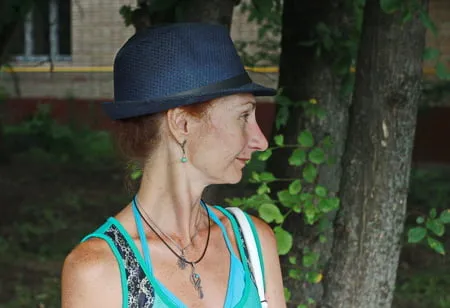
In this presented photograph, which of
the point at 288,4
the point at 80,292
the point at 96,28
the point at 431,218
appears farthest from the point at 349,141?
the point at 96,28

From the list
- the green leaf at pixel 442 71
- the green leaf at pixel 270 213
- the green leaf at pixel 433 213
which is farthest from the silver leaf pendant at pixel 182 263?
the green leaf at pixel 442 71

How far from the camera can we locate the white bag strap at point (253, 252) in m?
1.77

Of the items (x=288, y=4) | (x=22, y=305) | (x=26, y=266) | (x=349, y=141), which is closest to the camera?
(x=349, y=141)

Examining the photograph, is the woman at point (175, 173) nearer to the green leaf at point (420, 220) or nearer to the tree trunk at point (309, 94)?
the green leaf at point (420, 220)

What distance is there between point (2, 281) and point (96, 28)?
28.0 feet

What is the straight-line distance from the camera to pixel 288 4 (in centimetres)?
402

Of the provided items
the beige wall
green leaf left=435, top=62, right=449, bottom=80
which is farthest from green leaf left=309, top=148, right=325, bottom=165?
the beige wall

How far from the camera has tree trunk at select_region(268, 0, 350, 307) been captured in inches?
138

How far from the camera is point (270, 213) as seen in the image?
121 inches

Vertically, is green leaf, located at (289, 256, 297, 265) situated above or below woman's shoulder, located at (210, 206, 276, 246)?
below

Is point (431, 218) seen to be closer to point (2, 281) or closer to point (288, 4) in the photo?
point (288, 4)

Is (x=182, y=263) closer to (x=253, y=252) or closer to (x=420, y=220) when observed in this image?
(x=253, y=252)

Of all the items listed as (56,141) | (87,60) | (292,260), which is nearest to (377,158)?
(292,260)

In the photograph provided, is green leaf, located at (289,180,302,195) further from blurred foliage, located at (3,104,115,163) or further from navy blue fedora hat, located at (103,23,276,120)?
blurred foliage, located at (3,104,115,163)
